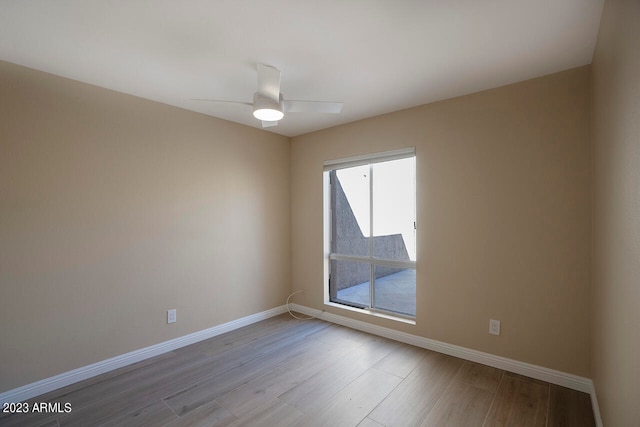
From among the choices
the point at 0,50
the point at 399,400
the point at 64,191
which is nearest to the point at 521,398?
the point at 399,400

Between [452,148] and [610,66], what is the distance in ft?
4.36

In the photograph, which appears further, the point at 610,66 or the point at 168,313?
the point at 168,313

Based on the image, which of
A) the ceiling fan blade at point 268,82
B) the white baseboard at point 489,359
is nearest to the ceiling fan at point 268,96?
the ceiling fan blade at point 268,82

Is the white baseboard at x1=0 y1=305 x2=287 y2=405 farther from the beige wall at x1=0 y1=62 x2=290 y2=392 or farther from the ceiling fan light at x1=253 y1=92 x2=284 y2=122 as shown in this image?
the ceiling fan light at x1=253 y1=92 x2=284 y2=122

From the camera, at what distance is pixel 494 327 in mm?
2566

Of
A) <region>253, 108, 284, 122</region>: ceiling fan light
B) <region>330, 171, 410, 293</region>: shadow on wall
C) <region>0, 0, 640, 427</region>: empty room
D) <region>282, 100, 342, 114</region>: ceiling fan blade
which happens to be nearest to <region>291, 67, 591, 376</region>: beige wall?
<region>0, 0, 640, 427</region>: empty room

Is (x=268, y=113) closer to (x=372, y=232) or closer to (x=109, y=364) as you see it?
(x=372, y=232)

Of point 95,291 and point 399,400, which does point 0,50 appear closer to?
point 95,291

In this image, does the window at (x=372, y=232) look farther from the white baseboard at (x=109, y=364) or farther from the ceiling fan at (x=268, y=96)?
the ceiling fan at (x=268, y=96)

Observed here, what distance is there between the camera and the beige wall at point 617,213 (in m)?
1.09

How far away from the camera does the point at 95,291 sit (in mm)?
2488

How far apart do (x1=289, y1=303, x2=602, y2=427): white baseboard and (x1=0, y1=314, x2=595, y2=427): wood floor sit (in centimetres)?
7

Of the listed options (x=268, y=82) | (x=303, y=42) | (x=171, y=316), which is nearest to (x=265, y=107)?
(x=268, y=82)

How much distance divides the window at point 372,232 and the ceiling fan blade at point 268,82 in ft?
5.05
